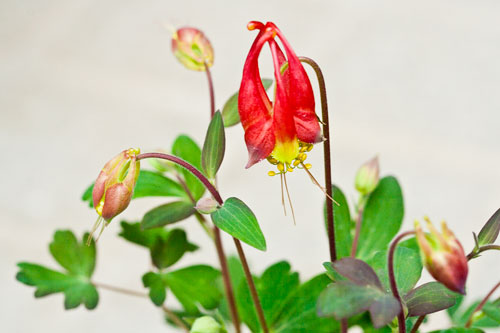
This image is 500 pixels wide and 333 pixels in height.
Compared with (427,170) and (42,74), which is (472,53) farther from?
(42,74)

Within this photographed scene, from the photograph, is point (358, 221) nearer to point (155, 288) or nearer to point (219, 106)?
point (155, 288)

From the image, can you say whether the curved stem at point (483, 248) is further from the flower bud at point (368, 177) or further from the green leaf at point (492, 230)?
the flower bud at point (368, 177)

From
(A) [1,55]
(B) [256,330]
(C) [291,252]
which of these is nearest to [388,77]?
(C) [291,252]

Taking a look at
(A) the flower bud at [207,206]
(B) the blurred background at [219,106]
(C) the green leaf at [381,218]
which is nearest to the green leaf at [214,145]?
(A) the flower bud at [207,206]

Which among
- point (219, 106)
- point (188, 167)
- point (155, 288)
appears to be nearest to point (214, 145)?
point (188, 167)

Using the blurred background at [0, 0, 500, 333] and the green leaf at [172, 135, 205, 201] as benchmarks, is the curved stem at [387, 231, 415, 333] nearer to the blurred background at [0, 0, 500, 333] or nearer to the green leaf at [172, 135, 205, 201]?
the green leaf at [172, 135, 205, 201]
